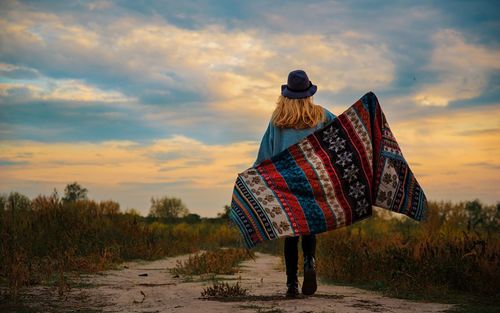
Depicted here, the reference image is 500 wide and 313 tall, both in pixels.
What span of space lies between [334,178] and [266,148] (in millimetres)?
→ 882

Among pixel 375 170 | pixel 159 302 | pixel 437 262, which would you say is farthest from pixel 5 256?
pixel 437 262

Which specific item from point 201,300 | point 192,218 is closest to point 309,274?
point 201,300

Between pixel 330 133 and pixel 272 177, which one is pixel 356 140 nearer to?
pixel 330 133

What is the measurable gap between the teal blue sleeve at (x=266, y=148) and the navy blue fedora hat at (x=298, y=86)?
0.46 meters

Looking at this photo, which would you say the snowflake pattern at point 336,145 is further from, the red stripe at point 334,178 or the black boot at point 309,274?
the black boot at point 309,274

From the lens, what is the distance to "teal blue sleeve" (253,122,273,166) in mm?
6900

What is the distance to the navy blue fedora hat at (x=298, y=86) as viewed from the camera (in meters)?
6.75

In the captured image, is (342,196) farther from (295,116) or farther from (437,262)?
(437,262)

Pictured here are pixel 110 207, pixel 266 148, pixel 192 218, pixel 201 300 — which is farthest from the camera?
pixel 192 218

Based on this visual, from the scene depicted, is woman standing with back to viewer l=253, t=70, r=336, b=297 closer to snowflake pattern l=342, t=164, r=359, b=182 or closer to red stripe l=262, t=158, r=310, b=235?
red stripe l=262, t=158, r=310, b=235

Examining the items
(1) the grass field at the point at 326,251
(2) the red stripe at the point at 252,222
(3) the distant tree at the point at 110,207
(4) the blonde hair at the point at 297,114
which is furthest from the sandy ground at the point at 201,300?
(3) the distant tree at the point at 110,207

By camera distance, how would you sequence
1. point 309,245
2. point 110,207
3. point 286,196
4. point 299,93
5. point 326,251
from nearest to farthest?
point 309,245, point 286,196, point 299,93, point 326,251, point 110,207

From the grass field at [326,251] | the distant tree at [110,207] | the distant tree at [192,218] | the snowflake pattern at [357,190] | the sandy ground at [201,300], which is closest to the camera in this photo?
the sandy ground at [201,300]

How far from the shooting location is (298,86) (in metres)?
6.75
